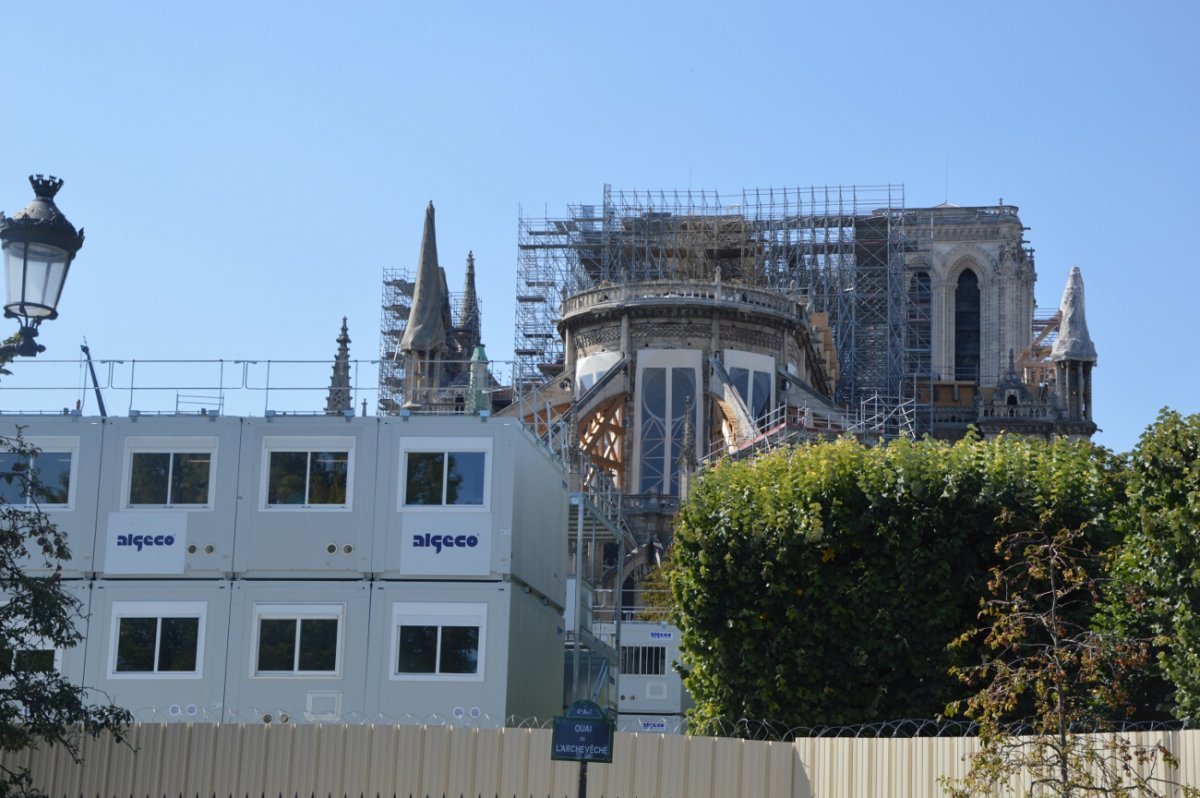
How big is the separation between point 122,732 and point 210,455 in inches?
311

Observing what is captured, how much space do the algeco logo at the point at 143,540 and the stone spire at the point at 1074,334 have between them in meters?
66.1

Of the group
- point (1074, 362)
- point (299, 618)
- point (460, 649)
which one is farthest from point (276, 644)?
point (1074, 362)

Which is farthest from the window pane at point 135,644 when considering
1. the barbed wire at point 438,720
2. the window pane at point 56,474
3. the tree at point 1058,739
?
the tree at point 1058,739

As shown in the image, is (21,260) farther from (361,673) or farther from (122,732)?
(361,673)

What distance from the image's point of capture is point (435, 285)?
51.9m

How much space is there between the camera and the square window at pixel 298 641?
105 feet

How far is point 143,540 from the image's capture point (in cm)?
3247

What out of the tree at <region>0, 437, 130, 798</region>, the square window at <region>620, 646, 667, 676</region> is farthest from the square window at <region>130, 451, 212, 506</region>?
the square window at <region>620, 646, 667, 676</region>

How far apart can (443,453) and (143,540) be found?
16.7ft

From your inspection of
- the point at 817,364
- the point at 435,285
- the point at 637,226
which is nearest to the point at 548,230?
the point at 637,226

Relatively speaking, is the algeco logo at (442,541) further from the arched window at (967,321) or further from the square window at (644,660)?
the arched window at (967,321)

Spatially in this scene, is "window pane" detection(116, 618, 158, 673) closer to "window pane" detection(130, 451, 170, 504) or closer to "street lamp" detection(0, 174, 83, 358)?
"window pane" detection(130, 451, 170, 504)

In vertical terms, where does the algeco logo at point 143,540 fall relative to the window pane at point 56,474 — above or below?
below

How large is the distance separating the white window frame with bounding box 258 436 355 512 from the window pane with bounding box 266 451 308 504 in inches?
2.1
